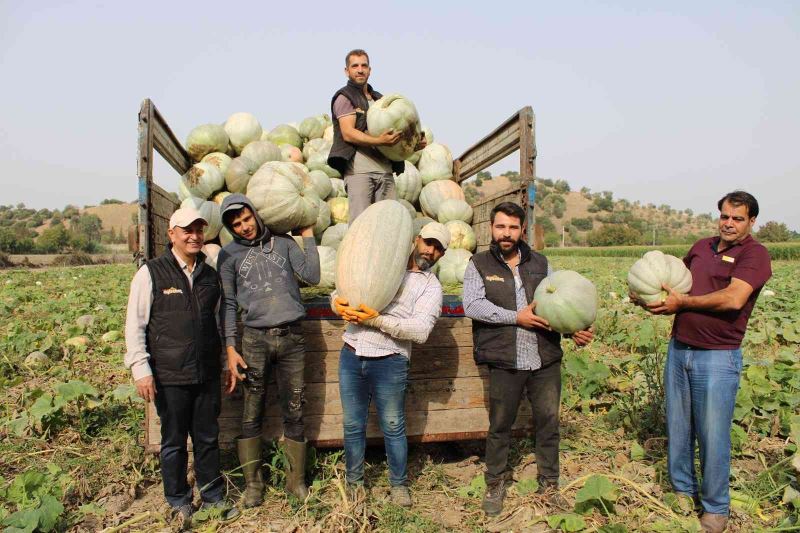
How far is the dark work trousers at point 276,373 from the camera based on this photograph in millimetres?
3656

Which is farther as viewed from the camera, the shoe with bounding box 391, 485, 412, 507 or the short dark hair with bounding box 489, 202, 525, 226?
the shoe with bounding box 391, 485, 412, 507

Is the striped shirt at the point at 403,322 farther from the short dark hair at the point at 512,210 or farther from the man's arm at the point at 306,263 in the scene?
the short dark hair at the point at 512,210

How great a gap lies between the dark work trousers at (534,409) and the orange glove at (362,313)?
1.01m

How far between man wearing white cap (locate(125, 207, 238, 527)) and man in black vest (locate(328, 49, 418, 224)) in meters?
1.54

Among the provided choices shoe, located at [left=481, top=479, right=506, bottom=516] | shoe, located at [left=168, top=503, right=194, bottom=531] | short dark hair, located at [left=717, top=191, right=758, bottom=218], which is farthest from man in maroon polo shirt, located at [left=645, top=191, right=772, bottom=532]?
shoe, located at [left=168, top=503, right=194, bottom=531]

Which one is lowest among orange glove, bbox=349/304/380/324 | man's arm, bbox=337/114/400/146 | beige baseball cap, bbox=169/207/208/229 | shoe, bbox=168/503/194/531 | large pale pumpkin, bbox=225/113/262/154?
shoe, bbox=168/503/194/531

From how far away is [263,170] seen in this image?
15.0 ft

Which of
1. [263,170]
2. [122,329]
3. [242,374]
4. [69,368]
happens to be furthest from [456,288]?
[122,329]


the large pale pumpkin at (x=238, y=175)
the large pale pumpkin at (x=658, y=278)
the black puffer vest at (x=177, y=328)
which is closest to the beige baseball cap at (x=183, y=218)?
the black puffer vest at (x=177, y=328)

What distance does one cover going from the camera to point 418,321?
3.54 m

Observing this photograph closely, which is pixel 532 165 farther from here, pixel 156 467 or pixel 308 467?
pixel 156 467

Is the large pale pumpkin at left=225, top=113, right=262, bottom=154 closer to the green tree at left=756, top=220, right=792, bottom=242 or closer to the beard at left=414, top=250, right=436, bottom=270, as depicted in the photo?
the beard at left=414, top=250, right=436, bottom=270

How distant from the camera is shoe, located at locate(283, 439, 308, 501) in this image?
12.5ft

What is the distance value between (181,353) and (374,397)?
1.32m
